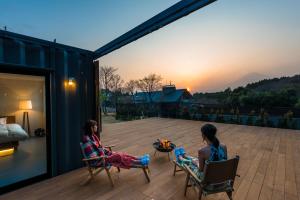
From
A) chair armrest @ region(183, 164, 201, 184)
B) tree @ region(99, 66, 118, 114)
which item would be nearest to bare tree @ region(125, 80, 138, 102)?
tree @ region(99, 66, 118, 114)

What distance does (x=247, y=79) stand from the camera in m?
11.8

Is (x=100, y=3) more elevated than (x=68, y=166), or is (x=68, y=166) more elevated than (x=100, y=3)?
(x=100, y=3)

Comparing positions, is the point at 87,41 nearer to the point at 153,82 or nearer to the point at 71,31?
the point at 71,31

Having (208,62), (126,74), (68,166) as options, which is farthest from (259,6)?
(126,74)

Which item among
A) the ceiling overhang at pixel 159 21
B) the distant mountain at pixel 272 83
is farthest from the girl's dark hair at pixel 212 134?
the distant mountain at pixel 272 83

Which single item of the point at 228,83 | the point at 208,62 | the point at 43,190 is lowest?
the point at 43,190

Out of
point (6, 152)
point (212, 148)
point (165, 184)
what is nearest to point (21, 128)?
point (6, 152)

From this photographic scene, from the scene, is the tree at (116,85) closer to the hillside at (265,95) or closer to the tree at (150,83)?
the tree at (150,83)

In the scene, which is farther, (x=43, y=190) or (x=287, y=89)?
(x=287, y=89)

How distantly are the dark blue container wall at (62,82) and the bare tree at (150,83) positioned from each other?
17087 mm

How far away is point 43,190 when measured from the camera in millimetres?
2594

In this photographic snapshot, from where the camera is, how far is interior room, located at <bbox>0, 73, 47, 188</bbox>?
3.24m

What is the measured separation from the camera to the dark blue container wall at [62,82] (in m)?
2.53

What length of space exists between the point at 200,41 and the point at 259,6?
7.84ft
